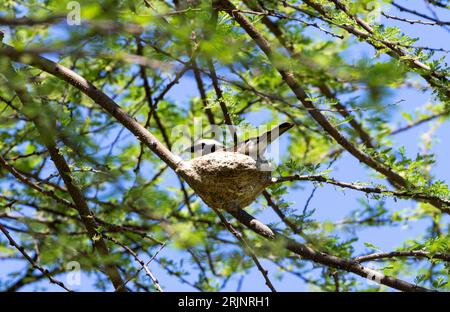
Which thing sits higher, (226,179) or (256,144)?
(256,144)

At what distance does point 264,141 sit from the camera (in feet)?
18.3

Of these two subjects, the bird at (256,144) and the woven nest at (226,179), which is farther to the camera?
the bird at (256,144)

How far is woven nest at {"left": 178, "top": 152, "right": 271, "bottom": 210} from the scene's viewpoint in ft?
17.0

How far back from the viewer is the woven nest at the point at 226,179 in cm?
519

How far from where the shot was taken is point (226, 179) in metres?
5.34

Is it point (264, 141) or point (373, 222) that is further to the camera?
point (373, 222)

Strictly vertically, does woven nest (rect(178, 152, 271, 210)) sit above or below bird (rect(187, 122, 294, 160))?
below

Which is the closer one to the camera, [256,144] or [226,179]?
[226,179]

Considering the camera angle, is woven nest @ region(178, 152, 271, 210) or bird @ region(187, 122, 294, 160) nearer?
woven nest @ region(178, 152, 271, 210)

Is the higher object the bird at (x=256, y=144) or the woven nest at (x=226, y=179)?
the bird at (x=256, y=144)

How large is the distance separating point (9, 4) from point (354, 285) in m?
4.44

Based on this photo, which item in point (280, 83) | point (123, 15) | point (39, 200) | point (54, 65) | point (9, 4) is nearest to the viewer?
point (123, 15)
